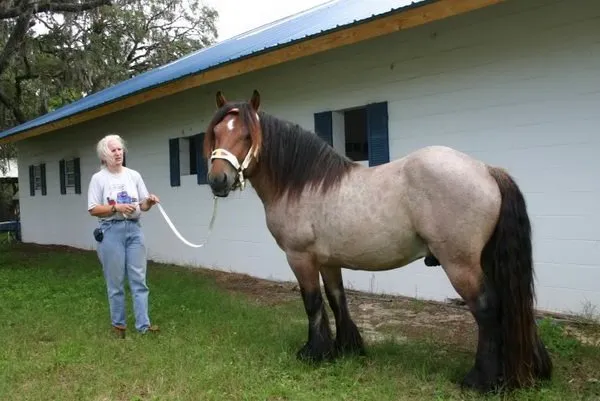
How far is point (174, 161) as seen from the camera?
9.69 m

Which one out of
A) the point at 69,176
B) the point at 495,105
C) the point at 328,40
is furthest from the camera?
the point at 69,176

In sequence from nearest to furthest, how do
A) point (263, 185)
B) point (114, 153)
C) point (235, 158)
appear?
point (235, 158)
point (263, 185)
point (114, 153)

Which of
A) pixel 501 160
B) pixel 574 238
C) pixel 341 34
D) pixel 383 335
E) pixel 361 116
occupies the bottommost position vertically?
pixel 383 335

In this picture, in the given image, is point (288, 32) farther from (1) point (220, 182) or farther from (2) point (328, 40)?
(1) point (220, 182)

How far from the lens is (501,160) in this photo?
5297 millimetres

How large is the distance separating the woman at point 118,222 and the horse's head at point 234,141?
3.80 feet

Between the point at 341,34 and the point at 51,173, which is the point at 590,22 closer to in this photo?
the point at 341,34

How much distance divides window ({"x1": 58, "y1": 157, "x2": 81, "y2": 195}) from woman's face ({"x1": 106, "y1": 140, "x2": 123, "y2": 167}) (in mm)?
9140

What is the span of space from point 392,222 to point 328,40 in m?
3.00

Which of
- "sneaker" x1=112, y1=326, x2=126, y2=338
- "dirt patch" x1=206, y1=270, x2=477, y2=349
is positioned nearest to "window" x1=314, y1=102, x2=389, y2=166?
"dirt patch" x1=206, y1=270, x2=477, y2=349

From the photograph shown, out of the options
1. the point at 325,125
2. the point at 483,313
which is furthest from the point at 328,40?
the point at 483,313

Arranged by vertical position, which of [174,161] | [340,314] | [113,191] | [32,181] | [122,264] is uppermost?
[174,161]

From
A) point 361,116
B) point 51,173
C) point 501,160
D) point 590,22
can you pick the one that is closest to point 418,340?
point 501,160

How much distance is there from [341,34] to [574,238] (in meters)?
2.92
